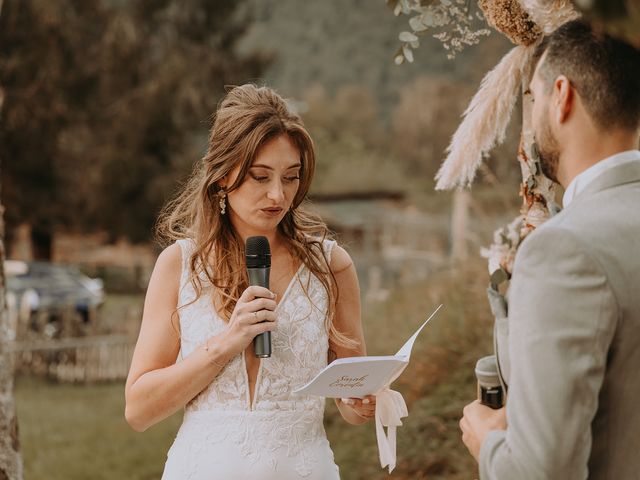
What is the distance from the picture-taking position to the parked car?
14.0 meters

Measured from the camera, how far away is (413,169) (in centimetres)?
3095

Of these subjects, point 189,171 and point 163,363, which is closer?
point 163,363

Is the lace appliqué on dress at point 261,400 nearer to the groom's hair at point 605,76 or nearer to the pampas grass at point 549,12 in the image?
the pampas grass at point 549,12

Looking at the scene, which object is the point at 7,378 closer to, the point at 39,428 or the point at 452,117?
the point at 39,428

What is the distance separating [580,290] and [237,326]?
1195 mm

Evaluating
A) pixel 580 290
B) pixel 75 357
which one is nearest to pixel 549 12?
pixel 580 290

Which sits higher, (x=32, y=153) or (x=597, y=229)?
(x=597, y=229)

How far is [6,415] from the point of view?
332cm

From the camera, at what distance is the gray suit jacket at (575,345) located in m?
1.41

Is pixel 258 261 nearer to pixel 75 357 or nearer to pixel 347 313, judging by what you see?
pixel 347 313

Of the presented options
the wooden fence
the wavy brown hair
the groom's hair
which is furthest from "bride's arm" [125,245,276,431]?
the wooden fence

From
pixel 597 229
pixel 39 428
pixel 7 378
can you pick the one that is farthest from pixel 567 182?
pixel 39 428

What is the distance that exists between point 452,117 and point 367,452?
22.5 metres

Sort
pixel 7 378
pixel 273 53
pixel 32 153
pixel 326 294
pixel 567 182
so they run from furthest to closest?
pixel 273 53
pixel 32 153
pixel 7 378
pixel 326 294
pixel 567 182
